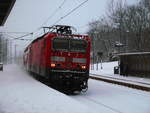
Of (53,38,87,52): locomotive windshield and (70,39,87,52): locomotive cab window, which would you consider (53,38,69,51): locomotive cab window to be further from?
(70,39,87,52): locomotive cab window

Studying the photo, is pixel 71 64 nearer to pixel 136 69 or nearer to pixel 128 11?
pixel 136 69

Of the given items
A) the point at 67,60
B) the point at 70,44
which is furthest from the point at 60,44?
the point at 67,60

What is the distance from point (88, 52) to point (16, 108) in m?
8.74

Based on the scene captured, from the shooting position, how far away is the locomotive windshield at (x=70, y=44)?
18.1 m

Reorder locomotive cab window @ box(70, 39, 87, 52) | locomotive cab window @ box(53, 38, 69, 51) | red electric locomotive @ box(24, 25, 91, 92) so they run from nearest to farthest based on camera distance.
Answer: red electric locomotive @ box(24, 25, 91, 92), locomotive cab window @ box(53, 38, 69, 51), locomotive cab window @ box(70, 39, 87, 52)

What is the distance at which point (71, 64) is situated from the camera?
18.0 meters

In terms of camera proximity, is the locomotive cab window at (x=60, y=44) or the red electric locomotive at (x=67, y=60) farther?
the locomotive cab window at (x=60, y=44)

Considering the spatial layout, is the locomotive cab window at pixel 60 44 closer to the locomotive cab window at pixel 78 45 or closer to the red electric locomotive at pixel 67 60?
the red electric locomotive at pixel 67 60

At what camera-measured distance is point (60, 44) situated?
18.1 metres

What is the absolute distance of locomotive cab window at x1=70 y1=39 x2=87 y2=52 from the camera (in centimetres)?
1833

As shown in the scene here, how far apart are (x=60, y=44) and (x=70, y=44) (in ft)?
1.83

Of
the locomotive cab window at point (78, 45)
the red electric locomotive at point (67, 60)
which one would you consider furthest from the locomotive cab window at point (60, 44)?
the locomotive cab window at point (78, 45)

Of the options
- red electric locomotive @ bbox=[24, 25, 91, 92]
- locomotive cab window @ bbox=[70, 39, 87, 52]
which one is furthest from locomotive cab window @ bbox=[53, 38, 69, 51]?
locomotive cab window @ bbox=[70, 39, 87, 52]

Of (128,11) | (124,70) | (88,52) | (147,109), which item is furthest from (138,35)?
(147,109)
